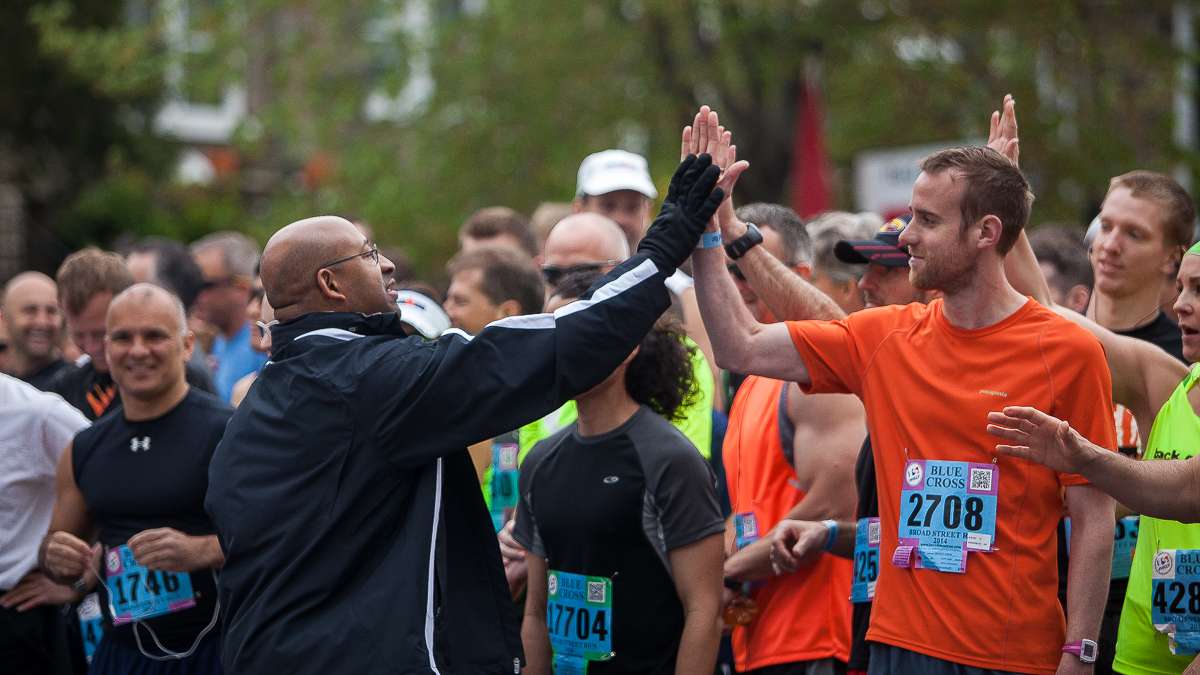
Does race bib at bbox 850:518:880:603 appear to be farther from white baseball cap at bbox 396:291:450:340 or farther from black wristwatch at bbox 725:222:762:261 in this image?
white baseball cap at bbox 396:291:450:340

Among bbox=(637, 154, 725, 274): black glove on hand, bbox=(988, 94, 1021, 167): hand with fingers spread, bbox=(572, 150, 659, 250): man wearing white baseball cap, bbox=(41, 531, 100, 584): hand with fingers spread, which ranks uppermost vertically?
bbox=(572, 150, 659, 250): man wearing white baseball cap

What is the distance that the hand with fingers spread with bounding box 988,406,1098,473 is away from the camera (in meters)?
3.71

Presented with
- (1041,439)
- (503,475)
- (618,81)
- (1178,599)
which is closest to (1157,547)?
(1178,599)

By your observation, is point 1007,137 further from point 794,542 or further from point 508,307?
point 508,307

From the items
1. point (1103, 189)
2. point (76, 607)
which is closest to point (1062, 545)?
point (76, 607)

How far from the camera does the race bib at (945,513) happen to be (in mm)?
4105

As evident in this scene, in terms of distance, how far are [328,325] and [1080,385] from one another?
2.04 metres

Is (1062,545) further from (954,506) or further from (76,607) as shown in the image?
(76,607)

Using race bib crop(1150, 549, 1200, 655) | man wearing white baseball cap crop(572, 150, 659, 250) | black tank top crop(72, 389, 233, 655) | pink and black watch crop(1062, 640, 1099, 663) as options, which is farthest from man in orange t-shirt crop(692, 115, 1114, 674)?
man wearing white baseball cap crop(572, 150, 659, 250)

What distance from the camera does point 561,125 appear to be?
15.8 metres

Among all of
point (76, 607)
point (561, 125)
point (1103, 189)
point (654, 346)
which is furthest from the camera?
point (561, 125)

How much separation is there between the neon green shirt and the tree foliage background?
9.91 m

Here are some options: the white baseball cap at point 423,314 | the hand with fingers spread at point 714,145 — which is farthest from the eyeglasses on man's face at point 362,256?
the white baseball cap at point 423,314

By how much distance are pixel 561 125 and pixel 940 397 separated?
39.0ft
